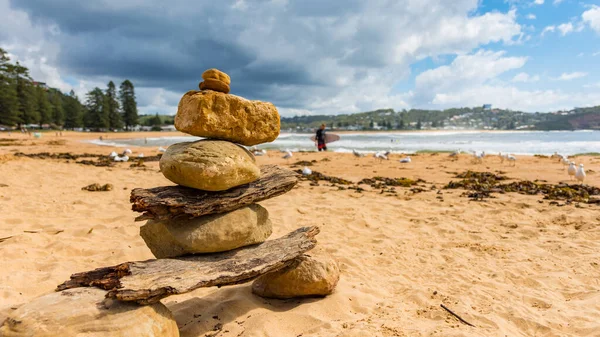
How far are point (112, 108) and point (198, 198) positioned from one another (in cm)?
9138

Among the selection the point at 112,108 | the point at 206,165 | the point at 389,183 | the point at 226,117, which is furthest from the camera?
the point at 112,108

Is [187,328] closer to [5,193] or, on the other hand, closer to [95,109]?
[5,193]

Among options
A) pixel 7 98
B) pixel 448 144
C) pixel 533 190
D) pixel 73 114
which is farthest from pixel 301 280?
pixel 73 114

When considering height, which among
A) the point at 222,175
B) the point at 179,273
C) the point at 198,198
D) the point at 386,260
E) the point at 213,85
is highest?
the point at 213,85

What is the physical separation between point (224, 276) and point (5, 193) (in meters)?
8.40

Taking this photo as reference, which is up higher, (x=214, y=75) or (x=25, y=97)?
(x=25, y=97)

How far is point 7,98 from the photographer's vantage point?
53.1 meters

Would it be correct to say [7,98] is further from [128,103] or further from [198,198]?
[198,198]

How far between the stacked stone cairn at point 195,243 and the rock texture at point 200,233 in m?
0.01

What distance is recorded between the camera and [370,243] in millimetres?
6242

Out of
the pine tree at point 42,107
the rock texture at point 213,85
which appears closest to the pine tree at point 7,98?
the pine tree at point 42,107

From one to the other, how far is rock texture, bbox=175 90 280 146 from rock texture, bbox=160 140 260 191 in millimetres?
197

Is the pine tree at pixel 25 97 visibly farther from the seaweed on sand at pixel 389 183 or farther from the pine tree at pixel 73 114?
the seaweed on sand at pixel 389 183

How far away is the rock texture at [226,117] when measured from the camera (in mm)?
3576
